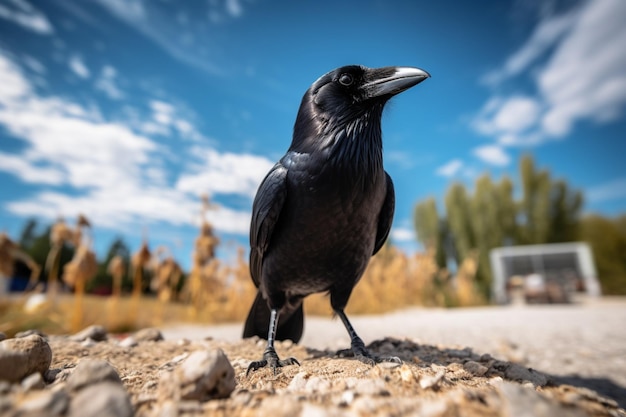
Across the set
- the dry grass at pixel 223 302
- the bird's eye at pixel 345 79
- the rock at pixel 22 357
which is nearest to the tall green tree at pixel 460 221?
the dry grass at pixel 223 302

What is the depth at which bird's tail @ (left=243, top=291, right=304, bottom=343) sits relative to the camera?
9.04 ft

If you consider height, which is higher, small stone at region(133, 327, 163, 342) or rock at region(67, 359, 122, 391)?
rock at region(67, 359, 122, 391)

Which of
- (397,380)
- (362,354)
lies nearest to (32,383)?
(397,380)

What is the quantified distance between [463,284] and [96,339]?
35.3ft

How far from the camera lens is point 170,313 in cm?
745

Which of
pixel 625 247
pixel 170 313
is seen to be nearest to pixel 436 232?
pixel 625 247

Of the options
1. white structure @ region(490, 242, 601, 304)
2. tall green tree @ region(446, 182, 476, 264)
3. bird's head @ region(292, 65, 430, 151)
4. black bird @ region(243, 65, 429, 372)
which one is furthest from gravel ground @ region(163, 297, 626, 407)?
tall green tree @ region(446, 182, 476, 264)

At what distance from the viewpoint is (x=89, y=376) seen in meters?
0.98

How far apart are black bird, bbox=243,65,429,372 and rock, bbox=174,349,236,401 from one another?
0.72 metres

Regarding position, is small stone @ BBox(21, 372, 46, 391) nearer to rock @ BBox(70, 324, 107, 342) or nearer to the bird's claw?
the bird's claw

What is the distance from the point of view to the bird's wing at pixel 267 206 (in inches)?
81.0

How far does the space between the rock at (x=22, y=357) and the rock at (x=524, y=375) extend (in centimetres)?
219

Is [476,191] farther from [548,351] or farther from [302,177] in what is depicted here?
[302,177]

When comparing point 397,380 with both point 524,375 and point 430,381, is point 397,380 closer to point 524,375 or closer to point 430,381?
point 430,381
